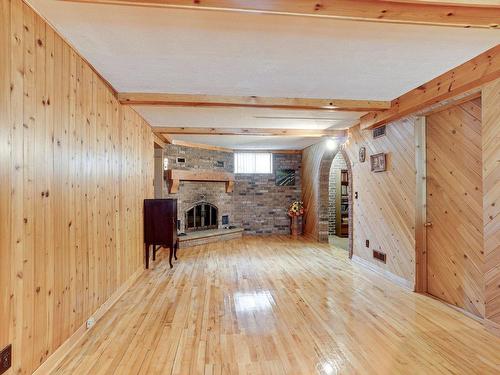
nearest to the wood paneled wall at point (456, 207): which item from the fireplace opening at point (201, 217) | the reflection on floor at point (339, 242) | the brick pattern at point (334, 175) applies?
the reflection on floor at point (339, 242)

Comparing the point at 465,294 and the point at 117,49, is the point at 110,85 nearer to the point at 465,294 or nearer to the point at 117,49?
the point at 117,49

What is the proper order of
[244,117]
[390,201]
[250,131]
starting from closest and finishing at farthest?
1. [390,201]
2. [244,117]
3. [250,131]

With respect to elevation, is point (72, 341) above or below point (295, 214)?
below

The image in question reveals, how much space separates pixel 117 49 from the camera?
7.50ft

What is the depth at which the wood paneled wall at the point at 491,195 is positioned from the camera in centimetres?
247

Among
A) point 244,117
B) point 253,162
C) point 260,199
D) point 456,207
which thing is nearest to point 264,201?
point 260,199

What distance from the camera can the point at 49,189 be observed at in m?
1.97

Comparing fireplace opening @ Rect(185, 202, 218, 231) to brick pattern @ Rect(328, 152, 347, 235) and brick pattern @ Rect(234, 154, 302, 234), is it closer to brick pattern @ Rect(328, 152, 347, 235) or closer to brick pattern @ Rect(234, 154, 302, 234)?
brick pattern @ Rect(234, 154, 302, 234)

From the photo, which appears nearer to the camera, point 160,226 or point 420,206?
Result: point 420,206

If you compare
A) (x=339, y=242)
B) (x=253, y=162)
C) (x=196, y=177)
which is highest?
(x=253, y=162)

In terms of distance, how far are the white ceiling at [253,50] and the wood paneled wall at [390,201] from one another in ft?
2.86

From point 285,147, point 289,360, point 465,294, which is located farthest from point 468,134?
point 285,147

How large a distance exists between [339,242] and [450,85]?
480cm

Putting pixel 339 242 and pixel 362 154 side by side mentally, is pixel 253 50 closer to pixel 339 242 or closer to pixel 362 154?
pixel 362 154
